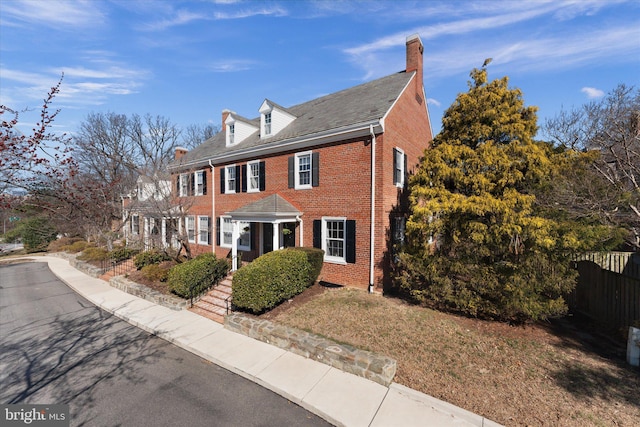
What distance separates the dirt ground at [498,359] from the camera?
4.68m

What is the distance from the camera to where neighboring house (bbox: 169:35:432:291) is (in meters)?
10.7

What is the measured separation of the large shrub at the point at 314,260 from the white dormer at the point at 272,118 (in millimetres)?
6972

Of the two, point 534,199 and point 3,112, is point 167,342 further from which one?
point 534,199

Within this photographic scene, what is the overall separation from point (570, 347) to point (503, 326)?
1.40 meters

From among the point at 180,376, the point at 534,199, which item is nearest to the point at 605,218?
the point at 534,199

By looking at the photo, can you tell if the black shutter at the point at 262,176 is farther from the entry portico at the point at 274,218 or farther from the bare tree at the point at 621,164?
the bare tree at the point at 621,164


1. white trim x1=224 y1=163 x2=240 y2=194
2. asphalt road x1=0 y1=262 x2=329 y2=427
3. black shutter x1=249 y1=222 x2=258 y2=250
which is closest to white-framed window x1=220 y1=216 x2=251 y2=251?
black shutter x1=249 y1=222 x2=258 y2=250

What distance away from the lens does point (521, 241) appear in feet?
25.0

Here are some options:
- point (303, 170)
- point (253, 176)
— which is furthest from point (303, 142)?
point (253, 176)

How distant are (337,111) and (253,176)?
5.60 meters

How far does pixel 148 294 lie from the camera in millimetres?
11227

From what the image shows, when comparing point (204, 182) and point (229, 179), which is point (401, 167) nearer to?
point (229, 179)

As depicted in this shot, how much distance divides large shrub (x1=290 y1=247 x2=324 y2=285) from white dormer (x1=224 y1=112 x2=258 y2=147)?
9168 millimetres

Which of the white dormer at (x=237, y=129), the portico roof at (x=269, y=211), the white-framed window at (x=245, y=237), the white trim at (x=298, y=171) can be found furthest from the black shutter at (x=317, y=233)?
the white dormer at (x=237, y=129)
